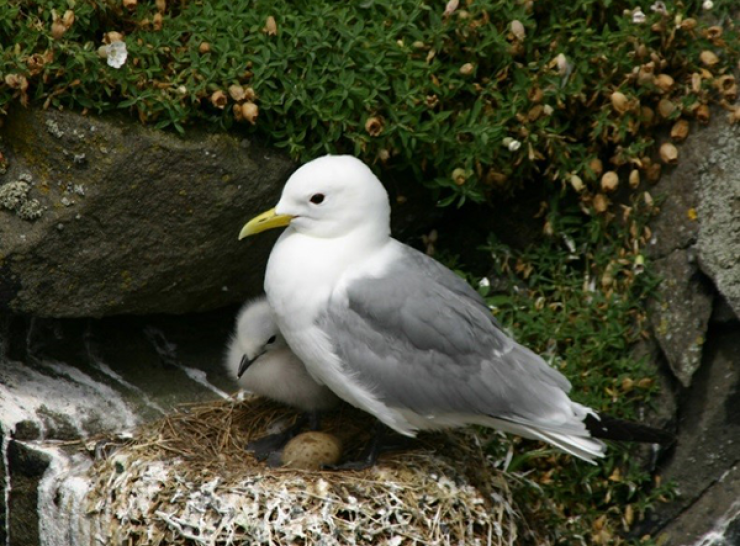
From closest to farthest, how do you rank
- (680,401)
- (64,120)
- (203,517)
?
(203,517) → (64,120) → (680,401)

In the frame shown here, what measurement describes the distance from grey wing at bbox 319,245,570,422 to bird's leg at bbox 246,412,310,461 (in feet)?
2.02

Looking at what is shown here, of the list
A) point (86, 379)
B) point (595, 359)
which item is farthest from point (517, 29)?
point (86, 379)

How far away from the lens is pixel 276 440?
438 cm

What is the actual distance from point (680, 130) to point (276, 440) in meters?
2.02

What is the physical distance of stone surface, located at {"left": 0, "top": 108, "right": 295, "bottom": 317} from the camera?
4211 millimetres

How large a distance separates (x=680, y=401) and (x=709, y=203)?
786 mm

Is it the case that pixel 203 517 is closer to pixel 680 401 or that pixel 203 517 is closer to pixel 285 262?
pixel 285 262

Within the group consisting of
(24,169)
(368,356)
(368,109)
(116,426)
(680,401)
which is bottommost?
(116,426)

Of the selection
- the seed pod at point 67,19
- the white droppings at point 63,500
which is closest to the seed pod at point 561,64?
the seed pod at point 67,19

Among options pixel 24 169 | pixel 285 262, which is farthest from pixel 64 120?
pixel 285 262

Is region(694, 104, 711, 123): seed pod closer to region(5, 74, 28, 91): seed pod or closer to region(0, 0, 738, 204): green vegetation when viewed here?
region(0, 0, 738, 204): green vegetation

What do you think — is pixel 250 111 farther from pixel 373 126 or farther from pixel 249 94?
pixel 373 126

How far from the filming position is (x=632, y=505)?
4520mm

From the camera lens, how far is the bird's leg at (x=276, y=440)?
4.29 metres
